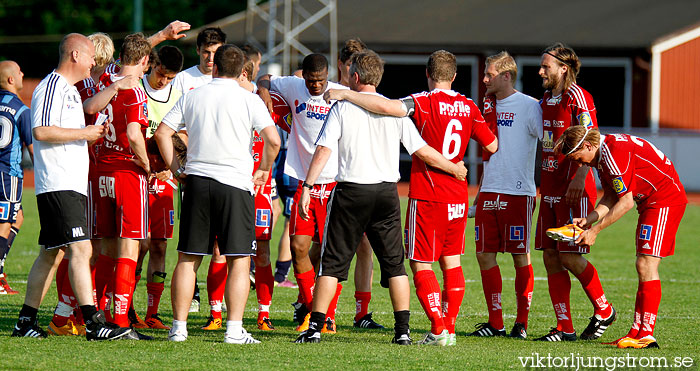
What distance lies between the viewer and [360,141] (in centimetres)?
728

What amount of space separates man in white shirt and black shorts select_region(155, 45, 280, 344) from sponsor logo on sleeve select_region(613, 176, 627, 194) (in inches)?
108

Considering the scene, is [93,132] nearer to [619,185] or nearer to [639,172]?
[619,185]

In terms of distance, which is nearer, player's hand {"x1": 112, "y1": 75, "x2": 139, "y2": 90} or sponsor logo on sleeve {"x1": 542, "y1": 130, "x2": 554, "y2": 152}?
player's hand {"x1": 112, "y1": 75, "x2": 139, "y2": 90}

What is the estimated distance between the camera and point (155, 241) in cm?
845

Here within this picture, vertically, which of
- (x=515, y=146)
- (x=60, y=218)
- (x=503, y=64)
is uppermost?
(x=503, y=64)

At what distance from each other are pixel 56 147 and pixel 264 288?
7.51 feet

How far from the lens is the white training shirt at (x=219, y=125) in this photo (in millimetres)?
7055

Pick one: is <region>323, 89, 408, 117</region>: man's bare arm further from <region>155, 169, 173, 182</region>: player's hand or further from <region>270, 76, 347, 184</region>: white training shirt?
<region>155, 169, 173, 182</region>: player's hand

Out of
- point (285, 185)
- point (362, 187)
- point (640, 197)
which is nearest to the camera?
point (362, 187)

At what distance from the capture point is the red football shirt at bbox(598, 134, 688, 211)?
746cm

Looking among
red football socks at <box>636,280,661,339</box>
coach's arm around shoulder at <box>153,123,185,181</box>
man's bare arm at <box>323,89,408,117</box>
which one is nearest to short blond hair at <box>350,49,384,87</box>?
man's bare arm at <box>323,89,408,117</box>

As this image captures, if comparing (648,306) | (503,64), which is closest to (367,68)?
(503,64)

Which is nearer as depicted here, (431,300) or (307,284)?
(431,300)

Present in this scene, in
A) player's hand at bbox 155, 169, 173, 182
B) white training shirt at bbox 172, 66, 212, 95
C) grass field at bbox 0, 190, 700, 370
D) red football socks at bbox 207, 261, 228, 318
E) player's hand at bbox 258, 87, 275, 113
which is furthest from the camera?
white training shirt at bbox 172, 66, 212, 95
